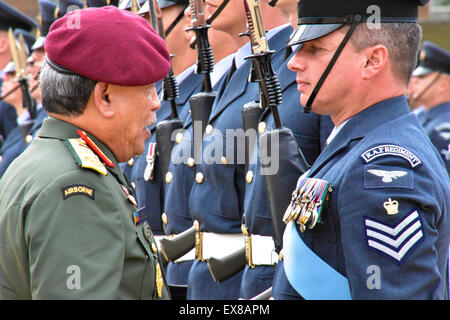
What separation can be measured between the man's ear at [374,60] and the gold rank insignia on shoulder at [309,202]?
0.46m

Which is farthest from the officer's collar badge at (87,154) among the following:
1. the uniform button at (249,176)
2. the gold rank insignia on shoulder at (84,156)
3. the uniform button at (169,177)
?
the uniform button at (169,177)

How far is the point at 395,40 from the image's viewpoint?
2.73 meters

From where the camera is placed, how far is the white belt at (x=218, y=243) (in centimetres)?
404

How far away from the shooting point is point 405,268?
240cm

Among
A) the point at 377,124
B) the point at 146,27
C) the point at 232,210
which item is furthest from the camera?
the point at 232,210

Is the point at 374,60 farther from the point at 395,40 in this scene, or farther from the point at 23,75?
the point at 23,75

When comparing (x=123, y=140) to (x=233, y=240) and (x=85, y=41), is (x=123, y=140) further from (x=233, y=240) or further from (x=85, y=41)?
(x=233, y=240)

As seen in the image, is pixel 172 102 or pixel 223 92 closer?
pixel 223 92

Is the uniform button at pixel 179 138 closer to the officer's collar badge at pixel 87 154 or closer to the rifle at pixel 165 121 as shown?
the rifle at pixel 165 121

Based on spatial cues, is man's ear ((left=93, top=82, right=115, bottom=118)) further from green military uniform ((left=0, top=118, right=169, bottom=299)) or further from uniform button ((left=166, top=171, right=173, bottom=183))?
uniform button ((left=166, top=171, right=173, bottom=183))

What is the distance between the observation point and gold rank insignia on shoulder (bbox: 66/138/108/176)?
225cm

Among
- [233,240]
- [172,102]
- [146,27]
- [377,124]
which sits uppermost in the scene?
[146,27]

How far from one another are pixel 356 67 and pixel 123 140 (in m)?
0.94

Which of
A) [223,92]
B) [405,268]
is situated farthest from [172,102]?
[405,268]
